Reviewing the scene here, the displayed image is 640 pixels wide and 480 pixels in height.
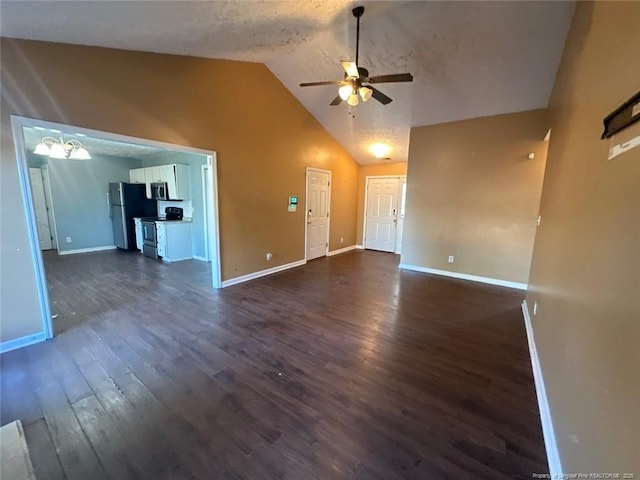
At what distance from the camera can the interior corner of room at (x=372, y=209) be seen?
1371 millimetres

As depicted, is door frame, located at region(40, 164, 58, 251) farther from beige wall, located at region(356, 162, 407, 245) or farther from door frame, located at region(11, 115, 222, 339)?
beige wall, located at region(356, 162, 407, 245)

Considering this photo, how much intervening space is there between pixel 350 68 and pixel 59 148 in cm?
458

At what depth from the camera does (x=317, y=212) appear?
6.18 meters

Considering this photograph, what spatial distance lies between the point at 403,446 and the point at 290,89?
17.2 feet

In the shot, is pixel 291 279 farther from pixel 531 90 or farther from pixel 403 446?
pixel 531 90

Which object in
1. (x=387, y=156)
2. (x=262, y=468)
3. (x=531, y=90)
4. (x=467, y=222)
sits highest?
(x=531, y=90)

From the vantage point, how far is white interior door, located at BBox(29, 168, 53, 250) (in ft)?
20.0

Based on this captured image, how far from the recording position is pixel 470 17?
293 cm

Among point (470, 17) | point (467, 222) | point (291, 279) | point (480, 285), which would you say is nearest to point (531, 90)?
point (470, 17)

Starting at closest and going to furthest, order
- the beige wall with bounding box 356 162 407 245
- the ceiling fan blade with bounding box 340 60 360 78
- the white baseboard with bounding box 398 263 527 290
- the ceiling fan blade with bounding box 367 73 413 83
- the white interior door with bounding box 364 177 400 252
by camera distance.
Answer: the ceiling fan blade with bounding box 340 60 360 78 < the ceiling fan blade with bounding box 367 73 413 83 < the white baseboard with bounding box 398 263 527 290 < the beige wall with bounding box 356 162 407 245 < the white interior door with bounding box 364 177 400 252

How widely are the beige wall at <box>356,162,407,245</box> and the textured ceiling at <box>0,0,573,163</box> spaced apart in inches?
81.5

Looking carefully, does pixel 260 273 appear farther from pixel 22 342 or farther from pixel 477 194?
pixel 477 194

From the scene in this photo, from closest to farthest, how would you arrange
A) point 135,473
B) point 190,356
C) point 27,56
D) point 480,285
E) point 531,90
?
point 135,473 → point 27,56 → point 190,356 → point 531,90 → point 480,285

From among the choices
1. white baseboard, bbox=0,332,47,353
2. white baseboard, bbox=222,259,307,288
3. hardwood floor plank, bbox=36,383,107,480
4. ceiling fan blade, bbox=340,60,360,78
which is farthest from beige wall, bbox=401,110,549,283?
white baseboard, bbox=0,332,47,353
